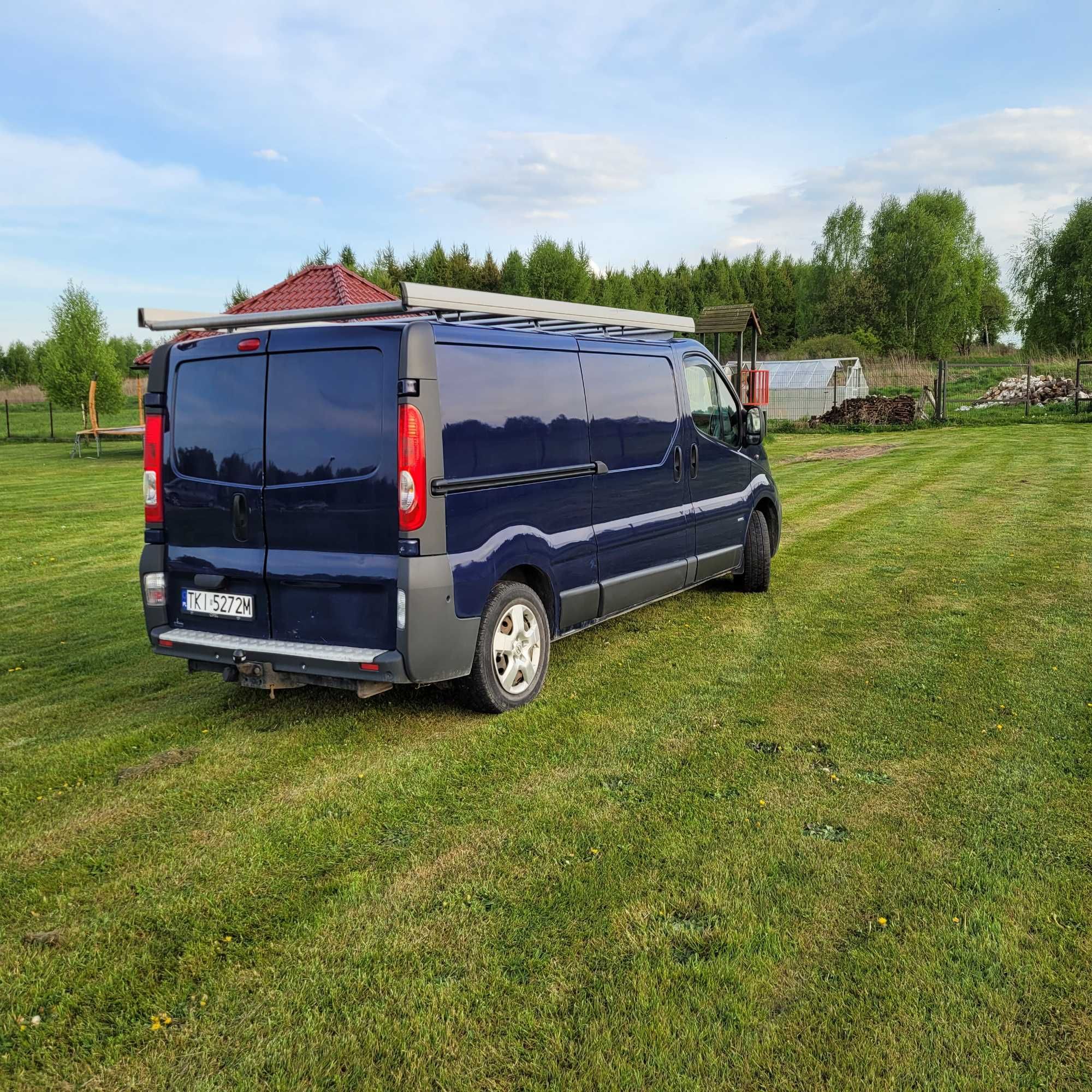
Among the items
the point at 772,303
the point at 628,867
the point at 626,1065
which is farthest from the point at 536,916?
the point at 772,303

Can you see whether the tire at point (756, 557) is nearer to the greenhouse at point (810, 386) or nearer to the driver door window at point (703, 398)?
the driver door window at point (703, 398)

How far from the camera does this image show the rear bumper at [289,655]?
4.61 meters

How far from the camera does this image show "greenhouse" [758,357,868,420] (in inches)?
1288

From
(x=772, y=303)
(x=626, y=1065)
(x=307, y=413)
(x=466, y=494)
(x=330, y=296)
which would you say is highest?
(x=772, y=303)

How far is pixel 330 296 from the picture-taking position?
24.3 metres

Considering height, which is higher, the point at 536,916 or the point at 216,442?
the point at 216,442

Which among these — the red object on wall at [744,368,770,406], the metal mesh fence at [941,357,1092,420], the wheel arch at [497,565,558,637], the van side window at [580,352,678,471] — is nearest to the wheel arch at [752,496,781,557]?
the van side window at [580,352,678,471]

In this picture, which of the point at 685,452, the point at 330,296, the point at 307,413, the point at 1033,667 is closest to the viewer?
the point at 307,413

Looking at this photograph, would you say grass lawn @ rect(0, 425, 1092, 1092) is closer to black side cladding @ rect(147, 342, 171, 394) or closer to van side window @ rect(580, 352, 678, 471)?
van side window @ rect(580, 352, 678, 471)

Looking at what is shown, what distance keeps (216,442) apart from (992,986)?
14.0 ft

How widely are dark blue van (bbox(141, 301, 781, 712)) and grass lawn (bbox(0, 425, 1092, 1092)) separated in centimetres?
49

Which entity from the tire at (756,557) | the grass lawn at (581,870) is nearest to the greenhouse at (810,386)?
the tire at (756,557)

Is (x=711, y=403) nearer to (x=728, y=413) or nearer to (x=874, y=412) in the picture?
(x=728, y=413)

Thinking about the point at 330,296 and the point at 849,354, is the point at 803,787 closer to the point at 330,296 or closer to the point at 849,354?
the point at 330,296
